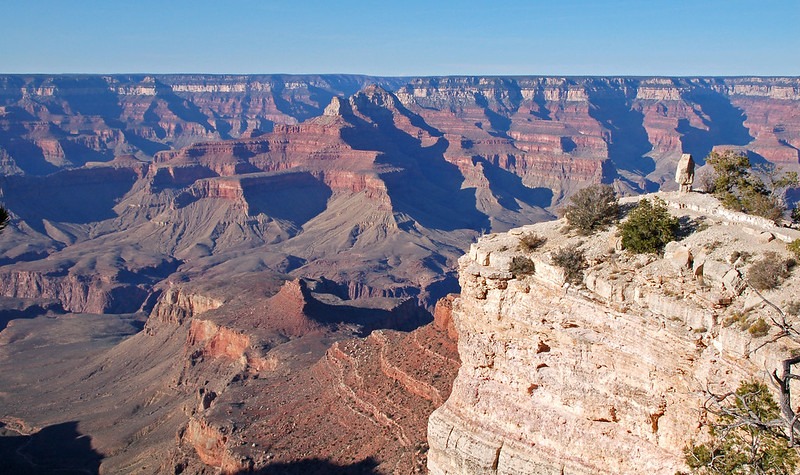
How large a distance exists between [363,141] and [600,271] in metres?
156

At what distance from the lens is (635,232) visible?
61.8 ft

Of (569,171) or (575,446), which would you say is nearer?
(575,446)

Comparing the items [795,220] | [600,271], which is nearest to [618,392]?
[600,271]

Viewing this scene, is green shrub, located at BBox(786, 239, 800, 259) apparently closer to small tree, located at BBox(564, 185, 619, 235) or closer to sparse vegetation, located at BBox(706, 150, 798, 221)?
sparse vegetation, located at BBox(706, 150, 798, 221)

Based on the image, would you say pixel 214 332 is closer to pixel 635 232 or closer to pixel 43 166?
pixel 635 232

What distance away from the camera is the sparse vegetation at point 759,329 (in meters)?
13.8

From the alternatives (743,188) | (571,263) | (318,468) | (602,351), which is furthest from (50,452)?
(743,188)

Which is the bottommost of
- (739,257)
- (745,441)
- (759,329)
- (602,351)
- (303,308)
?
(303,308)

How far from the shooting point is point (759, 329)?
45.4 ft

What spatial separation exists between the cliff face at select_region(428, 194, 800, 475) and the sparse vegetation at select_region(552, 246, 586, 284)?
0.74 feet

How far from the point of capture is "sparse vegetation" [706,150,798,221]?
2188 cm

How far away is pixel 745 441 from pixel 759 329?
212cm

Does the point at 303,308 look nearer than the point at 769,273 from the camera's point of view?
No

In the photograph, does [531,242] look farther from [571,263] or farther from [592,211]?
[571,263]
